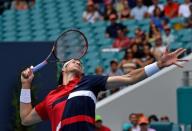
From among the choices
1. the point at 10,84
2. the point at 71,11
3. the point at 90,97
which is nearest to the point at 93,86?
the point at 90,97

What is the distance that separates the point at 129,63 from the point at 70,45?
288 inches

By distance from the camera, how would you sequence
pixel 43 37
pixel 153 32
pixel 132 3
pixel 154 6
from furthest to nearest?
pixel 43 37
pixel 132 3
pixel 154 6
pixel 153 32

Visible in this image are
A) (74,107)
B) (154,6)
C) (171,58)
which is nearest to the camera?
(171,58)

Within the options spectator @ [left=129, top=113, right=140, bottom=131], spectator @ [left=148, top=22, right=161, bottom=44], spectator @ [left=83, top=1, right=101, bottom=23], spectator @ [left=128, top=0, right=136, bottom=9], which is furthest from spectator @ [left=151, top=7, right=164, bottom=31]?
spectator @ [left=129, top=113, right=140, bottom=131]

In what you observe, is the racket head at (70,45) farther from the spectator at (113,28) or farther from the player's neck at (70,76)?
the spectator at (113,28)

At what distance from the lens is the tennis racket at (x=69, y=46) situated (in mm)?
7637

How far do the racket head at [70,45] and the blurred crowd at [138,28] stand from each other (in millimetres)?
6847

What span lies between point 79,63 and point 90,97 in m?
0.36

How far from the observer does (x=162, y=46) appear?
15672mm

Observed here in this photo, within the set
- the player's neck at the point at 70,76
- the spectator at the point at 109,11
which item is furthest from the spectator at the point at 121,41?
the player's neck at the point at 70,76

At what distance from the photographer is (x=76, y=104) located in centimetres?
676

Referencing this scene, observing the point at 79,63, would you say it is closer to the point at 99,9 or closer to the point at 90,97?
the point at 90,97

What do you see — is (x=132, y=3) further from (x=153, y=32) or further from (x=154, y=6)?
(x=153, y=32)

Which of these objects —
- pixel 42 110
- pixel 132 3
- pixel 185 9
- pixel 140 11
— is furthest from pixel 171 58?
pixel 132 3
